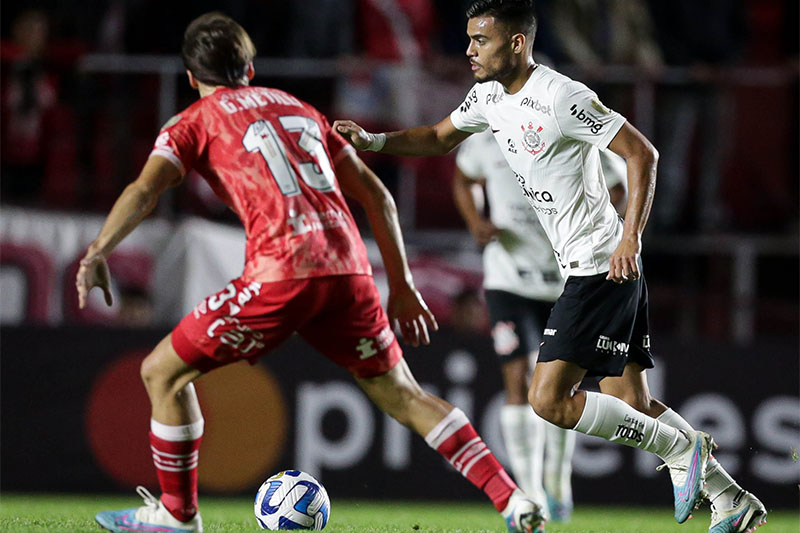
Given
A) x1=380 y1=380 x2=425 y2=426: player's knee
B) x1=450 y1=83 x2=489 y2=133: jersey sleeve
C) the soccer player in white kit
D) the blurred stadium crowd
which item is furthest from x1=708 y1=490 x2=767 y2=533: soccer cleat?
the blurred stadium crowd

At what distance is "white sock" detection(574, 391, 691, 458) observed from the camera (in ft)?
17.0

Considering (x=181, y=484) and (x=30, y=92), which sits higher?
(x=30, y=92)

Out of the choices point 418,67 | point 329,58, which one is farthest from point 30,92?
point 418,67

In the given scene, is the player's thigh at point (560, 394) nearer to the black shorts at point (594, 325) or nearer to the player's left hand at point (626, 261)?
the black shorts at point (594, 325)

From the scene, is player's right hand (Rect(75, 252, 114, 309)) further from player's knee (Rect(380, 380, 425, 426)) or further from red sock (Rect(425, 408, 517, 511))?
red sock (Rect(425, 408, 517, 511))

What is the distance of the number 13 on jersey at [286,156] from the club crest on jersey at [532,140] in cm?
89

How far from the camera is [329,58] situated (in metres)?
11.1

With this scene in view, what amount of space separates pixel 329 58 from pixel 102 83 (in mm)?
2065

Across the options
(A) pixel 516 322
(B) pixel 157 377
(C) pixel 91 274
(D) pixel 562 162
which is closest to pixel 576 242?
(D) pixel 562 162

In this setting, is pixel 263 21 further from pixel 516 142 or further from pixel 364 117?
pixel 516 142

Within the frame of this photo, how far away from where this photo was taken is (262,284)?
4.79 m

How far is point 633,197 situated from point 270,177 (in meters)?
1.51

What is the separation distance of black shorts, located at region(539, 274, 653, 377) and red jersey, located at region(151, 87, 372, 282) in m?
0.92

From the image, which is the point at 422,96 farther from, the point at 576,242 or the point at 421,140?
the point at 576,242
